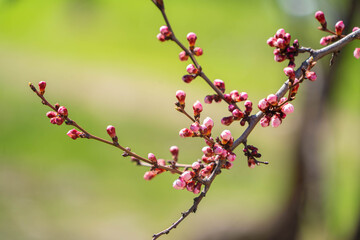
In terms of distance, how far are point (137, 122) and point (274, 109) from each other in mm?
7802

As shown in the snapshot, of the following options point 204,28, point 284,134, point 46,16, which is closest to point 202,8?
point 204,28

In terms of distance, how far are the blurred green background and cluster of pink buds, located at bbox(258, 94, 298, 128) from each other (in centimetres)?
327

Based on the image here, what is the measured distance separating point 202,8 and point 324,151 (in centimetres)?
943

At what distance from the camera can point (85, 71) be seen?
1060 centimetres

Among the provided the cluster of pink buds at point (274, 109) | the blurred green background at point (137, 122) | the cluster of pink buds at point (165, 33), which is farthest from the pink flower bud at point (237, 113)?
the blurred green background at point (137, 122)

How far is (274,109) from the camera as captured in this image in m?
1.31

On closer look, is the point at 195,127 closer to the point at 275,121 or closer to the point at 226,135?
the point at 226,135

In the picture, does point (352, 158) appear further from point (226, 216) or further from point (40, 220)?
point (40, 220)

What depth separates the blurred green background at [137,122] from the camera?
20.1ft

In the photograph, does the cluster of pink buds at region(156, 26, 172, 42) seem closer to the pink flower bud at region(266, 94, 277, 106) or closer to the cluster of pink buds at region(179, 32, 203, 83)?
the cluster of pink buds at region(179, 32, 203, 83)

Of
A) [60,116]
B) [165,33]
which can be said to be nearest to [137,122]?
[60,116]

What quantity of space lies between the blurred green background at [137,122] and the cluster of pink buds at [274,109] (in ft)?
10.7

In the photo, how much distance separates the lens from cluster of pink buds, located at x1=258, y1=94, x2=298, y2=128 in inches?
50.1

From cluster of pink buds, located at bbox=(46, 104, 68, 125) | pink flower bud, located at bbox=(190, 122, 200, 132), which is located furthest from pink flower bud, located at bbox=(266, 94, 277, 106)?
cluster of pink buds, located at bbox=(46, 104, 68, 125)
